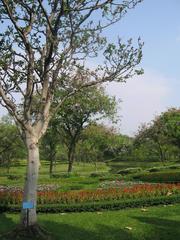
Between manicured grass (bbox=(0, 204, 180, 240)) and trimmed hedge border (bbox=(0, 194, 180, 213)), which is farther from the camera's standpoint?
trimmed hedge border (bbox=(0, 194, 180, 213))

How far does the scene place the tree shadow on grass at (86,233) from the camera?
903 cm

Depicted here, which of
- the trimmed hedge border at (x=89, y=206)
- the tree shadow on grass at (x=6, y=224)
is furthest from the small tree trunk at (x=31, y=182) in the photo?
the trimmed hedge border at (x=89, y=206)

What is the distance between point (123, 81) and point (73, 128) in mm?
30891

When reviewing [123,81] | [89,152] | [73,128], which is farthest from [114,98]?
[123,81]

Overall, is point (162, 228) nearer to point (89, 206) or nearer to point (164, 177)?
point (89, 206)

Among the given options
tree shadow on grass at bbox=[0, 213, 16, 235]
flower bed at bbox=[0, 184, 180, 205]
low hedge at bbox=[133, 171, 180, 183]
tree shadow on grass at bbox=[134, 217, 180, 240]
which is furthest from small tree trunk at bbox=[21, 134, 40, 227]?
low hedge at bbox=[133, 171, 180, 183]

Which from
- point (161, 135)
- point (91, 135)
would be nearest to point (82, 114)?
point (91, 135)

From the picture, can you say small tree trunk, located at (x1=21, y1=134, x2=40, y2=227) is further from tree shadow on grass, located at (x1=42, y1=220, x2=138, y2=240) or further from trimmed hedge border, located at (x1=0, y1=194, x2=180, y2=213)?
trimmed hedge border, located at (x1=0, y1=194, x2=180, y2=213)

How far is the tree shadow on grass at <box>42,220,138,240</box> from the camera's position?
29.6ft

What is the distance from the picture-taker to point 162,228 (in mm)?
9805

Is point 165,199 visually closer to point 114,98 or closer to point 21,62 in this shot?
point 21,62

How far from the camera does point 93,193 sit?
1409 cm

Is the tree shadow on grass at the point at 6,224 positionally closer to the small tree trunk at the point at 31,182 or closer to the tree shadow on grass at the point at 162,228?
the small tree trunk at the point at 31,182

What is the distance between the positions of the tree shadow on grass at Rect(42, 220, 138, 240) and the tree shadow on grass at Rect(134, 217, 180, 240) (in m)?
0.56
